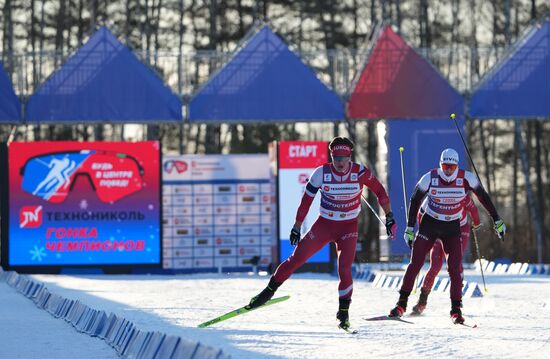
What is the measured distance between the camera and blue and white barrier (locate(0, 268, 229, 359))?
9.02 m

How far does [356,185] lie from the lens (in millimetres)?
13516

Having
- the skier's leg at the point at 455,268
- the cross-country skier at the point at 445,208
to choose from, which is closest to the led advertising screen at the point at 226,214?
the cross-country skier at the point at 445,208

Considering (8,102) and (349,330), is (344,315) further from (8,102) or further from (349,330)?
(8,102)

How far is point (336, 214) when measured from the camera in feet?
44.4

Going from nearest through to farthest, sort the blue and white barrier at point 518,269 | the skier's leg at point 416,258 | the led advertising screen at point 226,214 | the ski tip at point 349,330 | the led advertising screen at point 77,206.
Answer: the ski tip at point 349,330 < the skier's leg at point 416,258 < the blue and white barrier at point 518,269 < the led advertising screen at point 77,206 < the led advertising screen at point 226,214

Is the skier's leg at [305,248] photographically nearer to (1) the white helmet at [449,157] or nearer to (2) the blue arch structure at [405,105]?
(1) the white helmet at [449,157]

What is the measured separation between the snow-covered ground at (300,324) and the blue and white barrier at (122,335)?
0.16 metres

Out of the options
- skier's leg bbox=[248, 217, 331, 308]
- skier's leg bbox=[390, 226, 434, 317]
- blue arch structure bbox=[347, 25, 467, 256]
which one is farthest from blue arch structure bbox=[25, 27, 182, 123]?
skier's leg bbox=[248, 217, 331, 308]

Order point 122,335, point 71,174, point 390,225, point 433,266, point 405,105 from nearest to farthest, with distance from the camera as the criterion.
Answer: point 122,335
point 390,225
point 433,266
point 71,174
point 405,105

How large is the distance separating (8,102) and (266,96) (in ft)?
18.7

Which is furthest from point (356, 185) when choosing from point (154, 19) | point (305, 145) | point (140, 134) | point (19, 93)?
point (140, 134)

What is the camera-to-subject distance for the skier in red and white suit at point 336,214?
13375 mm

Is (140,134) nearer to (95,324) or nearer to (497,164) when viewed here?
(497,164)

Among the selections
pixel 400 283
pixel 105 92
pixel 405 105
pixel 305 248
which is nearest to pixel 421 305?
pixel 305 248
